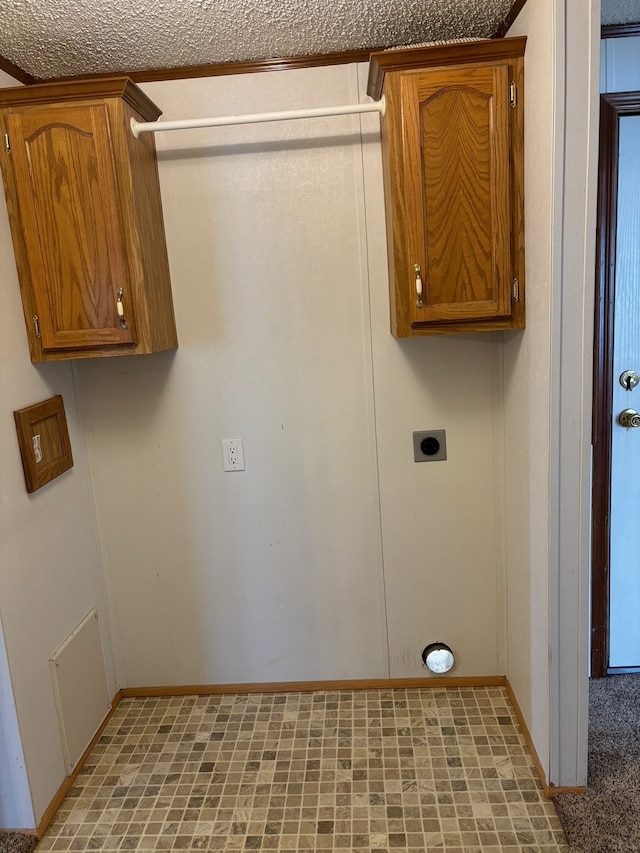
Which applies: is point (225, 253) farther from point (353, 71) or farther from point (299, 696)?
point (299, 696)

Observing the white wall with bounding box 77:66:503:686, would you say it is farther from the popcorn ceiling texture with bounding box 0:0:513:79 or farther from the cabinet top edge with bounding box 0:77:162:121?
the cabinet top edge with bounding box 0:77:162:121

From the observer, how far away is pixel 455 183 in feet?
5.64

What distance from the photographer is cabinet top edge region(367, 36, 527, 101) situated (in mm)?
1645

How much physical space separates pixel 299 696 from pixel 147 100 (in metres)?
2.13

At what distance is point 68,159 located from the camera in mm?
1756

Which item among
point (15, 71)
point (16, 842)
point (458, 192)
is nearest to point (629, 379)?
point (458, 192)

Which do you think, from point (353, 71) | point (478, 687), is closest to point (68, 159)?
point (353, 71)

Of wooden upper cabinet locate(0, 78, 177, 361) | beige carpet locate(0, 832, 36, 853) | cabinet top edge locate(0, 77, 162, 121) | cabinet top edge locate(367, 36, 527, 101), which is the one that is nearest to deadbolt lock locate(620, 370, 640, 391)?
cabinet top edge locate(367, 36, 527, 101)

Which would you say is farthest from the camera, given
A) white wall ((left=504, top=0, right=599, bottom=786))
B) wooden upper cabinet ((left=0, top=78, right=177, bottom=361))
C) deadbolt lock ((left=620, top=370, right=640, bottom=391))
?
deadbolt lock ((left=620, top=370, right=640, bottom=391))

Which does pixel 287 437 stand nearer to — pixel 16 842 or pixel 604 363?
pixel 604 363

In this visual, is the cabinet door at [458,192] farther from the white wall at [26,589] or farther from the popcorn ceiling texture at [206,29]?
the white wall at [26,589]

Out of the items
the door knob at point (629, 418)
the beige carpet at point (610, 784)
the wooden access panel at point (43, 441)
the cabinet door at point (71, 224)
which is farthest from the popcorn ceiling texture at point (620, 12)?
the beige carpet at point (610, 784)

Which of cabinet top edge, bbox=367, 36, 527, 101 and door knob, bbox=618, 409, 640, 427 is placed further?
door knob, bbox=618, 409, 640, 427

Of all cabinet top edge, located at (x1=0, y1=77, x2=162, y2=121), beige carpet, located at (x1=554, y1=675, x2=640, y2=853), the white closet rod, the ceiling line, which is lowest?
beige carpet, located at (x1=554, y1=675, x2=640, y2=853)
